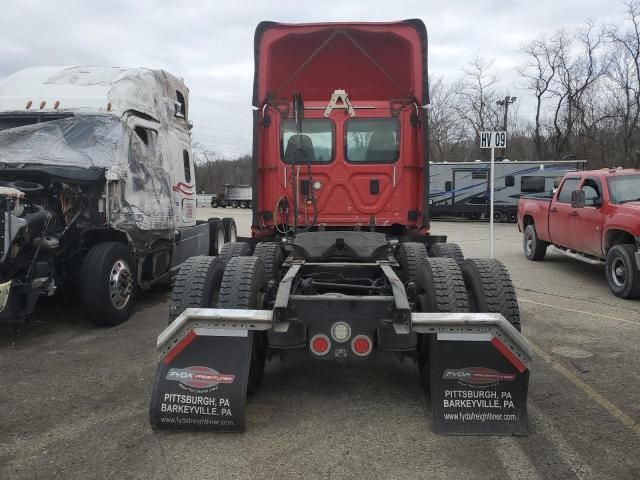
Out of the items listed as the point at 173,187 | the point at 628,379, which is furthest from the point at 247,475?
the point at 173,187

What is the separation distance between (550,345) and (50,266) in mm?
5324

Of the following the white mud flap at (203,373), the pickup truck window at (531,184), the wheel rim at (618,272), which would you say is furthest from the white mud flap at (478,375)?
the pickup truck window at (531,184)

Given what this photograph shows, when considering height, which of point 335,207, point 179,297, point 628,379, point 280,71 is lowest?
point 628,379

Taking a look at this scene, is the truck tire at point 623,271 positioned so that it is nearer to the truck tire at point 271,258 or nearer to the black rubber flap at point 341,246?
the black rubber flap at point 341,246

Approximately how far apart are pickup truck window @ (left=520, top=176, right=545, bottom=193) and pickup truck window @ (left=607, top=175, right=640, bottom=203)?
51.7 feet

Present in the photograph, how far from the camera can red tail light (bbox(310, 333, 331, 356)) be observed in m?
3.32

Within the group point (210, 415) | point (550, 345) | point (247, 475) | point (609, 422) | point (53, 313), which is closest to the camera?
point (247, 475)

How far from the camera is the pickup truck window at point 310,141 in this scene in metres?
6.04

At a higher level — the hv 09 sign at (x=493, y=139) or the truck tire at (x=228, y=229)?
the hv 09 sign at (x=493, y=139)

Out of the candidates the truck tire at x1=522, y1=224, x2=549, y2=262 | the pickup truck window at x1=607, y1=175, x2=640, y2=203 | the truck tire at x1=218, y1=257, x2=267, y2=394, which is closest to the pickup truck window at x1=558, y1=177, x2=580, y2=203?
the pickup truck window at x1=607, y1=175, x2=640, y2=203

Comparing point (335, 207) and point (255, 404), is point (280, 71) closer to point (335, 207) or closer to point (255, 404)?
point (335, 207)

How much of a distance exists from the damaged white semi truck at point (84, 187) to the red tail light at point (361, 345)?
360cm

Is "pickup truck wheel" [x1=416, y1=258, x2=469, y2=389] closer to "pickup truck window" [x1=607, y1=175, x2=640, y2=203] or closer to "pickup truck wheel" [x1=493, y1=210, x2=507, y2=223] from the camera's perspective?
"pickup truck window" [x1=607, y1=175, x2=640, y2=203]

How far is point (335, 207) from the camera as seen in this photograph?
6086 millimetres
